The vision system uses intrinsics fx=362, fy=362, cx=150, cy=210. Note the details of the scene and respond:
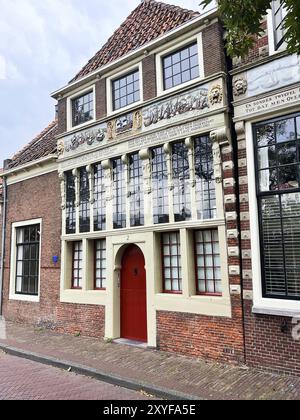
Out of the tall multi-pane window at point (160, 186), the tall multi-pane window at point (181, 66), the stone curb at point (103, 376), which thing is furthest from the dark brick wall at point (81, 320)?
the tall multi-pane window at point (181, 66)

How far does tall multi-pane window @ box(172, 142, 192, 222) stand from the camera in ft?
30.0

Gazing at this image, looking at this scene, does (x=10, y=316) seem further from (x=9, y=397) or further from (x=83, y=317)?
(x=9, y=397)

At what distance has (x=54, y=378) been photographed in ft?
25.1

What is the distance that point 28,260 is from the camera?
45.9ft

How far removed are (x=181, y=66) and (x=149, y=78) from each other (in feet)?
3.28

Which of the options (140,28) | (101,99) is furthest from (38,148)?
(140,28)

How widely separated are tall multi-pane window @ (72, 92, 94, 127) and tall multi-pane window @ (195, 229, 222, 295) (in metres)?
5.62

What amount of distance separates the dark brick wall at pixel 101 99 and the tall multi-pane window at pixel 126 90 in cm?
32

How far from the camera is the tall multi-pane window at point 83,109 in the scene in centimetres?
1191

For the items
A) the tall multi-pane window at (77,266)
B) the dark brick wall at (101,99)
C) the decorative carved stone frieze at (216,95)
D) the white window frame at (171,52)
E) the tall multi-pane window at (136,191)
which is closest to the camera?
the decorative carved stone frieze at (216,95)

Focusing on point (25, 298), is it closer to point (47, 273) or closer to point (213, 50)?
point (47, 273)

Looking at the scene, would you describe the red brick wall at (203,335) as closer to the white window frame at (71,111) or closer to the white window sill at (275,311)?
the white window sill at (275,311)

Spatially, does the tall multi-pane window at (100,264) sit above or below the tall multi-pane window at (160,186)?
below
